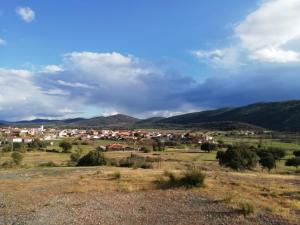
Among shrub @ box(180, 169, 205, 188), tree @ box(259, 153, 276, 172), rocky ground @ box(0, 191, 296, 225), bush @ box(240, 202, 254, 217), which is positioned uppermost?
shrub @ box(180, 169, 205, 188)

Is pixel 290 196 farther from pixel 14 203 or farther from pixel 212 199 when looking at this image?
pixel 14 203

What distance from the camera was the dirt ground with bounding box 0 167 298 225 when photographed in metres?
16.3

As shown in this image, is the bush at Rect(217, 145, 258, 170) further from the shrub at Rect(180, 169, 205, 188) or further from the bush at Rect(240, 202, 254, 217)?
the bush at Rect(240, 202, 254, 217)

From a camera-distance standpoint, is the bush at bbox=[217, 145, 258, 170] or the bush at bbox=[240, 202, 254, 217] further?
the bush at bbox=[217, 145, 258, 170]

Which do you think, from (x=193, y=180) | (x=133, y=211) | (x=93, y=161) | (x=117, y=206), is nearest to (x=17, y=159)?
(x=93, y=161)

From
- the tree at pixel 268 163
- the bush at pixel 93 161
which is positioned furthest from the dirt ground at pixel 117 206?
the tree at pixel 268 163

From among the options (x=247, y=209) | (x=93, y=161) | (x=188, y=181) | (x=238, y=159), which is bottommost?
(x=238, y=159)

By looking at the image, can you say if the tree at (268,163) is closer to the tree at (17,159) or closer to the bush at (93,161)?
the bush at (93,161)

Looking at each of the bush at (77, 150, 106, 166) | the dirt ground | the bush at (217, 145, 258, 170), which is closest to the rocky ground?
the dirt ground

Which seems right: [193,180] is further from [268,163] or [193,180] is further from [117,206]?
[268,163]

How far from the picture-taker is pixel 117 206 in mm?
19469

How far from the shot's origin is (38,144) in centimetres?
12731

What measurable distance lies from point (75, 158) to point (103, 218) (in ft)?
170

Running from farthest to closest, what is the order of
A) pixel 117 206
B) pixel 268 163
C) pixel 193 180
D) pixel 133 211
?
pixel 268 163, pixel 193 180, pixel 117 206, pixel 133 211
